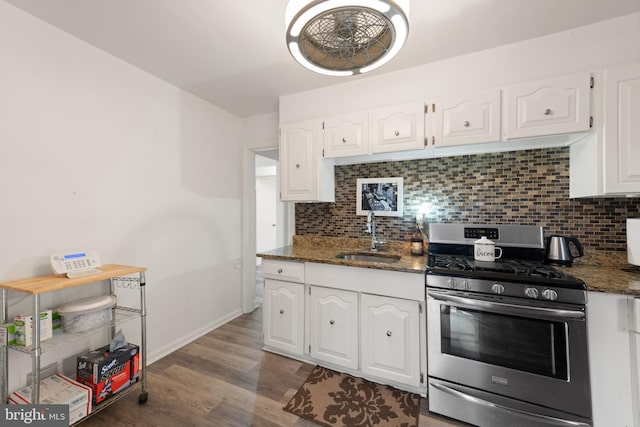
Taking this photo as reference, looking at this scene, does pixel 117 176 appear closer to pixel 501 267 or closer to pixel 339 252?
pixel 339 252

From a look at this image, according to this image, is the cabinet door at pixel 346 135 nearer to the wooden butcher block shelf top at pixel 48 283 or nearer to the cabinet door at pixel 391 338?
the cabinet door at pixel 391 338

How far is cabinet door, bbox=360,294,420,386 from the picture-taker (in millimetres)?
1752

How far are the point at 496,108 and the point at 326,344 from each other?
83.6 inches

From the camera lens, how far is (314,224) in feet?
9.26

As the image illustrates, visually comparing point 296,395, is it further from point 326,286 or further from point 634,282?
point 634,282

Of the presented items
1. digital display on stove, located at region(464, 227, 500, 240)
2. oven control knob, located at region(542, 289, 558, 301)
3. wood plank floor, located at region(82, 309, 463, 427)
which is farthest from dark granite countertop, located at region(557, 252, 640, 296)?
wood plank floor, located at region(82, 309, 463, 427)

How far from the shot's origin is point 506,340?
150 centimetres

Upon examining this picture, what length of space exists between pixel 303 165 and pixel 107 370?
2.01m

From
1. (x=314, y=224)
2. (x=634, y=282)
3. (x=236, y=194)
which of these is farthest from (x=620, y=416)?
(x=236, y=194)

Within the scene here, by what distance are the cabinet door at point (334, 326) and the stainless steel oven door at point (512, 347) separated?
0.55 meters

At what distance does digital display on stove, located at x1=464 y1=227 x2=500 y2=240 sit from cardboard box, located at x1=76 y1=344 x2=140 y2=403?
8.41 ft

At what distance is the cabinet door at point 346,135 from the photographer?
2156 millimetres

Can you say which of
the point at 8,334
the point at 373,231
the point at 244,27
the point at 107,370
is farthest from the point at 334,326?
the point at 244,27

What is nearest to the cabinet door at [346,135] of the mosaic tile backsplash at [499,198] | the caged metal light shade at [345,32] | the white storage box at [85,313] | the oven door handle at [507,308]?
the mosaic tile backsplash at [499,198]
